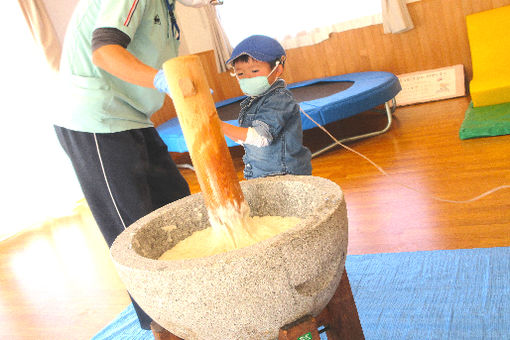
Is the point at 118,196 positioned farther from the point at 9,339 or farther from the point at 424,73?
the point at 424,73

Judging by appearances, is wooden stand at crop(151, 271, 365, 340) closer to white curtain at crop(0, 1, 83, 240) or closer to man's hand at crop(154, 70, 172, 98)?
man's hand at crop(154, 70, 172, 98)

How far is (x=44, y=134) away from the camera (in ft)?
13.8

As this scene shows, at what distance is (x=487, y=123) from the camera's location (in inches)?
125

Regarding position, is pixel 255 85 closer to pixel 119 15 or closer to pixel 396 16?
pixel 119 15

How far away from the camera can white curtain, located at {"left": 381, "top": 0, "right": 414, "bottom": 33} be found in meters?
4.53

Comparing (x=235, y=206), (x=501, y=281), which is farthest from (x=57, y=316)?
(x=501, y=281)

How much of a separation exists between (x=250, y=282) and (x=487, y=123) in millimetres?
2876

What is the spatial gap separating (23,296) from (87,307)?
0.65 metres

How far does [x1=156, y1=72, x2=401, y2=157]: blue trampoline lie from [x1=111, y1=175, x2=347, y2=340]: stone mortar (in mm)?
2765

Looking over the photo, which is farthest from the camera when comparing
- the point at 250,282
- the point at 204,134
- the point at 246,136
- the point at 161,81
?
the point at 246,136

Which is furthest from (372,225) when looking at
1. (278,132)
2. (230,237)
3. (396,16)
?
(396,16)

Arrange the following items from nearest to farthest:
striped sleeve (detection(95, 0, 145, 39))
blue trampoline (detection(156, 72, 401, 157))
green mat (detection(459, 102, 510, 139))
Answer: striped sleeve (detection(95, 0, 145, 39))
green mat (detection(459, 102, 510, 139))
blue trampoline (detection(156, 72, 401, 157))

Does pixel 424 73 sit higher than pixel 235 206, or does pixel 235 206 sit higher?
pixel 235 206

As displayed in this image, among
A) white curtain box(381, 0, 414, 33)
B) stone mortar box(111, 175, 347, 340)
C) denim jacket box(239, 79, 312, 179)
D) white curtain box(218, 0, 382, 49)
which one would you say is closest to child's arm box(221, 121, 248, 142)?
denim jacket box(239, 79, 312, 179)
